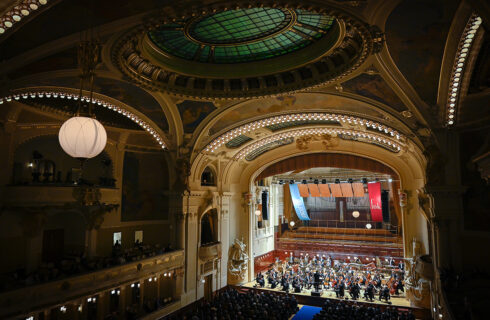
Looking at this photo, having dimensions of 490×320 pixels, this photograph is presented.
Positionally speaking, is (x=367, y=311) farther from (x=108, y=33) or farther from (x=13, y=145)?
(x=13, y=145)

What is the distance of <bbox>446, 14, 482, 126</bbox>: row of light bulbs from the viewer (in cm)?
657

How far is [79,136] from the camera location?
5.05m

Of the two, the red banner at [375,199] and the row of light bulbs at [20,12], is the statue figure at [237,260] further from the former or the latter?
the row of light bulbs at [20,12]

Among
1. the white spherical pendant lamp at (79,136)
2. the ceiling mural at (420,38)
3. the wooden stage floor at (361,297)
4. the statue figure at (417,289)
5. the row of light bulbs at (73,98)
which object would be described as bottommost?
the wooden stage floor at (361,297)

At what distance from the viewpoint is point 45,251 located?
1427cm

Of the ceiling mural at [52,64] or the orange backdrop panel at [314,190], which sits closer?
the ceiling mural at [52,64]

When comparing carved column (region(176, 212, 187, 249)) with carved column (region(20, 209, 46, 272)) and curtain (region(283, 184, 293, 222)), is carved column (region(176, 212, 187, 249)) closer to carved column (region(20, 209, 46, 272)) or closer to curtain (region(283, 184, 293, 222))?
carved column (region(20, 209, 46, 272))

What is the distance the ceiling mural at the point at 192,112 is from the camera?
13146mm

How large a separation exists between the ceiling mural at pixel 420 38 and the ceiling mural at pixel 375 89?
2.77ft

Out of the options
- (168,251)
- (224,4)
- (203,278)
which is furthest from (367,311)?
(224,4)

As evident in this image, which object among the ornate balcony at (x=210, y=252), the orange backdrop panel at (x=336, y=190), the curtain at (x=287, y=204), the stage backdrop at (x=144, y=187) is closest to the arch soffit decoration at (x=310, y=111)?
the stage backdrop at (x=144, y=187)

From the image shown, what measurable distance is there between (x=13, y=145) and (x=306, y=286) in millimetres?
17133

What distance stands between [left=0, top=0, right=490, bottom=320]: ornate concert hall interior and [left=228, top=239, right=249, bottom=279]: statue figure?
101 mm

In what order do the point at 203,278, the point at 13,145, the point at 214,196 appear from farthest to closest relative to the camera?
the point at 214,196 < the point at 203,278 < the point at 13,145
